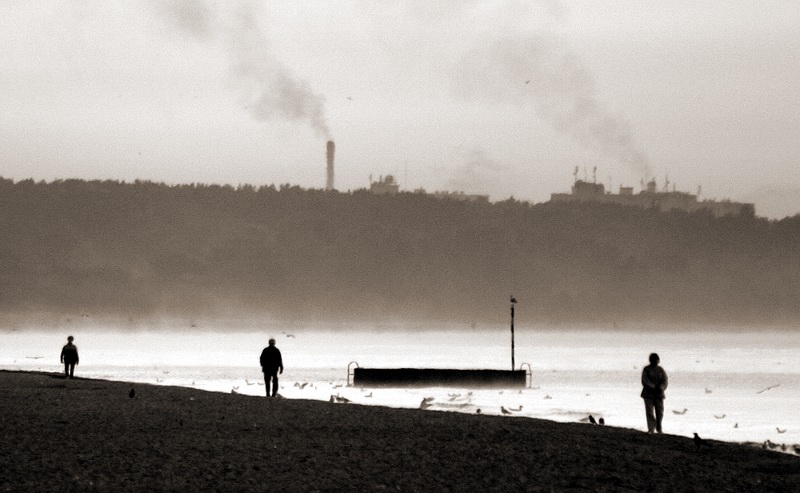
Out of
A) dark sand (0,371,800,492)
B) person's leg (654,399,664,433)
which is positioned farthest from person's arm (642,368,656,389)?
dark sand (0,371,800,492)

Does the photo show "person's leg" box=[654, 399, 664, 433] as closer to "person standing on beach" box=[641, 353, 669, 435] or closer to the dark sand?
"person standing on beach" box=[641, 353, 669, 435]

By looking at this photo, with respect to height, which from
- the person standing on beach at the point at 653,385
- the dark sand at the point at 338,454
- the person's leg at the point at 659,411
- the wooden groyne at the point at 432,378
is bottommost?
the dark sand at the point at 338,454

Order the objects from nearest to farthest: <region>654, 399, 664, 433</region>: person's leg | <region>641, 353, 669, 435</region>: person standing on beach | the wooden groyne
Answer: <region>641, 353, 669, 435</region>: person standing on beach, <region>654, 399, 664, 433</region>: person's leg, the wooden groyne

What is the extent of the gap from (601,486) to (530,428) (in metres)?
6.20

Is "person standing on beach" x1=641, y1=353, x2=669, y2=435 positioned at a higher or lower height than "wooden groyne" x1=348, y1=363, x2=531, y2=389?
lower

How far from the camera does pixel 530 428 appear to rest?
24.0 metres

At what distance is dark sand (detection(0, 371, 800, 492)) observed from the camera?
17.2 meters

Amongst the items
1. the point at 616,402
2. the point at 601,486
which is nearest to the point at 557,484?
the point at 601,486

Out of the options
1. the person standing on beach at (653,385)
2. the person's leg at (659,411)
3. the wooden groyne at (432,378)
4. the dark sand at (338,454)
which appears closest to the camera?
the dark sand at (338,454)

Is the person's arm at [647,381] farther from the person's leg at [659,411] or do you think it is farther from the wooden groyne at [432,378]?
the wooden groyne at [432,378]

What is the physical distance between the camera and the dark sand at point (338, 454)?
1723 centimetres

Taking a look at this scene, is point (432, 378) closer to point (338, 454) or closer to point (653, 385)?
point (653, 385)

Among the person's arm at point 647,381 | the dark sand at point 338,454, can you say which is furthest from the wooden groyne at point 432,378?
the person's arm at point 647,381

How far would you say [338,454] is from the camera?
1986 centimetres
